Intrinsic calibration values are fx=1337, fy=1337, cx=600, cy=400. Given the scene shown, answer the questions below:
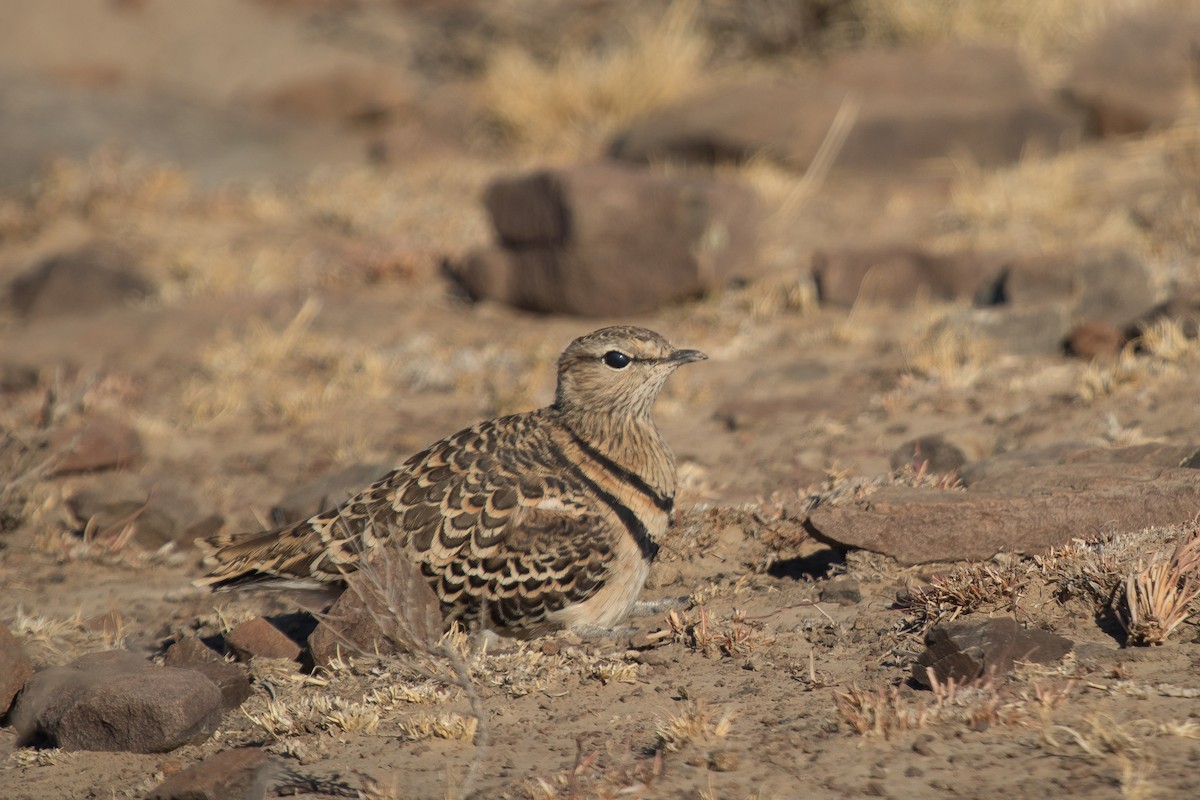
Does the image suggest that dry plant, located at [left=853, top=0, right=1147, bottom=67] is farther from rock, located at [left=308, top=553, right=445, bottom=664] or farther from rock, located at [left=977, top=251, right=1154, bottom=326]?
rock, located at [left=308, top=553, right=445, bottom=664]

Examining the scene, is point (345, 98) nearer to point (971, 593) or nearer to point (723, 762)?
point (971, 593)

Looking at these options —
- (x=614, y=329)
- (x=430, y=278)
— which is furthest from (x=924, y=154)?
(x=614, y=329)

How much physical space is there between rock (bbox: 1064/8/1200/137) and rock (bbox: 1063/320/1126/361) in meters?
4.80

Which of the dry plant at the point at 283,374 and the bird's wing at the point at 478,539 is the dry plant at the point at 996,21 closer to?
the dry plant at the point at 283,374

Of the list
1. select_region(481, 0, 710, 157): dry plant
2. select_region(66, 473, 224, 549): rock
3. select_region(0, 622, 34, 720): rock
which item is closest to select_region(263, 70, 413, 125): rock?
select_region(481, 0, 710, 157): dry plant

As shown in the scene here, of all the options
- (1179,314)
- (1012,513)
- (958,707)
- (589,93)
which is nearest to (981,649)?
(958,707)

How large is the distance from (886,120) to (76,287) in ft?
24.1

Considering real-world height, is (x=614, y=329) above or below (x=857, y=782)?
above

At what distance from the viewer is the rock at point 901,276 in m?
9.50

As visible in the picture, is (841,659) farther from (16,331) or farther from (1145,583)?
(16,331)

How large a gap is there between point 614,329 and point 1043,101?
324 inches

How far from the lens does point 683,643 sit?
5117mm

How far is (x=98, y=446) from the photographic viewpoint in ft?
27.0

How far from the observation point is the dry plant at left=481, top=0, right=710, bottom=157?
553 inches
